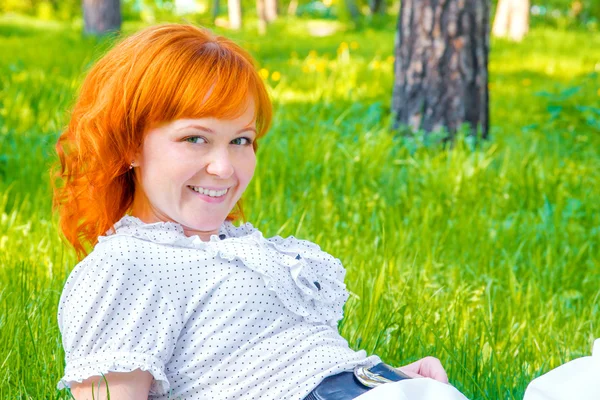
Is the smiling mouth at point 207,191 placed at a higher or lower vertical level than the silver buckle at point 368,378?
higher

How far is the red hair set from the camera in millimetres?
1697

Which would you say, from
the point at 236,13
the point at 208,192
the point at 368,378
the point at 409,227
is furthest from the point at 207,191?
the point at 236,13

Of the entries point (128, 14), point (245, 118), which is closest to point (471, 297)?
point (245, 118)

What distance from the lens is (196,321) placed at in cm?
162

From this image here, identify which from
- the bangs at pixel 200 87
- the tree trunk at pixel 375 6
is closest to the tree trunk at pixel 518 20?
the tree trunk at pixel 375 6

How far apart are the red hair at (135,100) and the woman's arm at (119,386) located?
0.44 metres

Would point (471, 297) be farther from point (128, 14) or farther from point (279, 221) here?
point (128, 14)

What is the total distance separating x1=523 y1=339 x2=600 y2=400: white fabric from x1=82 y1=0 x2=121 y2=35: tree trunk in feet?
31.1

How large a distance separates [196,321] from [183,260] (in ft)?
0.40

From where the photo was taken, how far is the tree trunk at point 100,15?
10242mm

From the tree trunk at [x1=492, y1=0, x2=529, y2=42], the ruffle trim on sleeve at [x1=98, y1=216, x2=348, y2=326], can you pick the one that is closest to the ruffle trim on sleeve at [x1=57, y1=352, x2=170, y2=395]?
the ruffle trim on sleeve at [x1=98, y1=216, x2=348, y2=326]

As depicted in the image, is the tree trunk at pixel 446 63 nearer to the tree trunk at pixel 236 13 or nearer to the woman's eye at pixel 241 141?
the woman's eye at pixel 241 141

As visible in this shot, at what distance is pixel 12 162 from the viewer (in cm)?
411

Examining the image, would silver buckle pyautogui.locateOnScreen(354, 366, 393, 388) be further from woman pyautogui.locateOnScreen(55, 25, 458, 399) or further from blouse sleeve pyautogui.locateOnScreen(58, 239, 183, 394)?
blouse sleeve pyautogui.locateOnScreen(58, 239, 183, 394)
